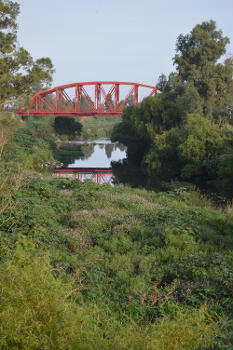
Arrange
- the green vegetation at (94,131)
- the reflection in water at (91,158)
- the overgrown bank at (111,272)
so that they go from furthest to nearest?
the green vegetation at (94,131), the reflection in water at (91,158), the overgrown bank at (111,272)

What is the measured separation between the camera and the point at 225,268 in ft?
23.5

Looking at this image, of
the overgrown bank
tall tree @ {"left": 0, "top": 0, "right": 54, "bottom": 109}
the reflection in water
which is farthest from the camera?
the reflection in water

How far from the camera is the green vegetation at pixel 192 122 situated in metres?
26.2

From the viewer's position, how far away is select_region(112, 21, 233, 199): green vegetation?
85.8 ft

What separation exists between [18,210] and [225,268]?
234 inches

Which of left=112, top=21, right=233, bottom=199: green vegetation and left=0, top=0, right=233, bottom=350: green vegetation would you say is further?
left=112, top=21, right=233, bottom=199: green vegetation

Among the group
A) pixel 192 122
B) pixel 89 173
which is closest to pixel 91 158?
pixel 89 173

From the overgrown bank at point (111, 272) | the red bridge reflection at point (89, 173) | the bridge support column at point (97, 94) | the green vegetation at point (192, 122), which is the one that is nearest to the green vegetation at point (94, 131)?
the bridge support column at point (97, 94)

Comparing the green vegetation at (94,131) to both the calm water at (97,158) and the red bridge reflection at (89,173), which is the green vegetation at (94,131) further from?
the red bridge reflection at (89,173)

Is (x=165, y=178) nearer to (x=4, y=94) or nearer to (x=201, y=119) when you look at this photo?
(x=201, y=119)

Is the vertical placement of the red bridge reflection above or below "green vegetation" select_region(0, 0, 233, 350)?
below

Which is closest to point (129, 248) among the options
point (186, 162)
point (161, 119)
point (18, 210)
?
point (18, 210)

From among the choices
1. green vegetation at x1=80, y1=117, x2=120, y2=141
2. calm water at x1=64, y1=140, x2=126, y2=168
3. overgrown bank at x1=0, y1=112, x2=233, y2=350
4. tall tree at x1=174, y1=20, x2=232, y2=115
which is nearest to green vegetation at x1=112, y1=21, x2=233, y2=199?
tall tree at x1=174, y1=20, x2=232, y2=115

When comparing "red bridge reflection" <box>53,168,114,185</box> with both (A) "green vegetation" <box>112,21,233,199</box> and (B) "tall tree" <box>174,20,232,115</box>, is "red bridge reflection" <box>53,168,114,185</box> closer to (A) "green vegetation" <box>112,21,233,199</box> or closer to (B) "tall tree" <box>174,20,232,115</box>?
(A) "green vegetation" <box>112,21,233,199</box>
